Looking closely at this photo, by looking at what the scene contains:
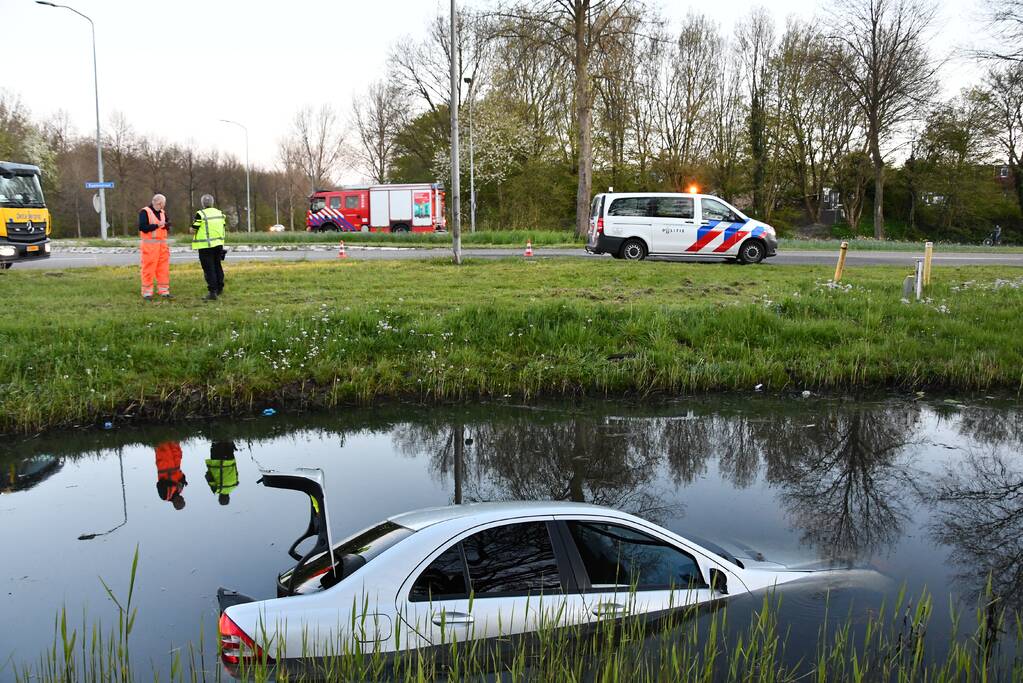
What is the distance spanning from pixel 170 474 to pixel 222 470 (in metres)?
0.52

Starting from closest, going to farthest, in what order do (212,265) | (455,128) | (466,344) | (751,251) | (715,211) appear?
(466,344)
(212,265)
(455,128)
(751,251)
(715,211)

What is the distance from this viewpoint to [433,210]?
50719 millimetres

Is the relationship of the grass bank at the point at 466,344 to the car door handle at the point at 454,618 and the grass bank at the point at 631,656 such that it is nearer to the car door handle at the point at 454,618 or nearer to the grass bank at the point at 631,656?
the grass bank at the point at 631,656

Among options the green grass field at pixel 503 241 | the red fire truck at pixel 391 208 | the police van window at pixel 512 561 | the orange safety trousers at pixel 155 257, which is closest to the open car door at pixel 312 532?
the police van window at pixel 512 561

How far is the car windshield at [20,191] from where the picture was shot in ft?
76.6

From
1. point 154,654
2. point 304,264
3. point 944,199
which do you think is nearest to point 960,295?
point 304,264

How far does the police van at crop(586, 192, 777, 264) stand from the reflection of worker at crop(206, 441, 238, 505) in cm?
1421

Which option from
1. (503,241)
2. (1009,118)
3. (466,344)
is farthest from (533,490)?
(1009,118)

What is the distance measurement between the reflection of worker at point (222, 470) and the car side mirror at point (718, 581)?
519cm

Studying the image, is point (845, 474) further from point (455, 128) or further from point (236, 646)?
point (455, 128)

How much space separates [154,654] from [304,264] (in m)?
16.6

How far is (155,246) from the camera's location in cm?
1553

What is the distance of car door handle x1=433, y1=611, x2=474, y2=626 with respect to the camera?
457 cm

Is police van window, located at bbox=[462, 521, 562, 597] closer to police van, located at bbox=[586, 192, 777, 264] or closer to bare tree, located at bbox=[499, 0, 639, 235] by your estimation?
police van, located at bbox=[586, 192, 777, 264]
